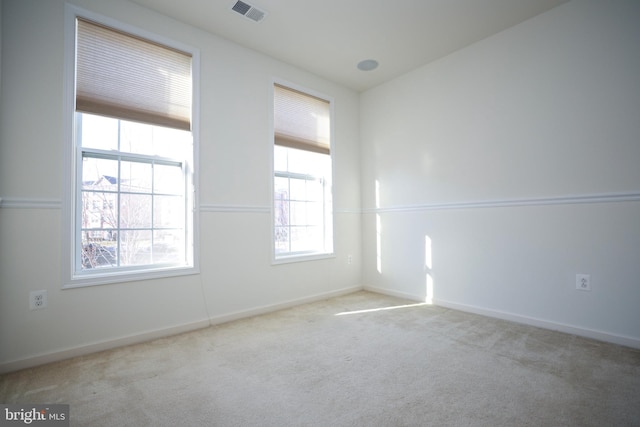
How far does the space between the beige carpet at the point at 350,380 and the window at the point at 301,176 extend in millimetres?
1265

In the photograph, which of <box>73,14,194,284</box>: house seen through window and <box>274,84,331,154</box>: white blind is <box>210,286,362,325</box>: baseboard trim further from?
<box>274,84,331,154</box>: white blind

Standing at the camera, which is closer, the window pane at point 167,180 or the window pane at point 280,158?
the window pane at point 167,180

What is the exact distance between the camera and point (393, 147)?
3.96m

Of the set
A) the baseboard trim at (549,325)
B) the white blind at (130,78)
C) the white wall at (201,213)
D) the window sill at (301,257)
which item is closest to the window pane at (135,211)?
the white wall at (201,213)

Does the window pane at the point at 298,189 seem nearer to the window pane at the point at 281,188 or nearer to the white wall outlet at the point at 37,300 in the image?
the window pane at the point at 281,188

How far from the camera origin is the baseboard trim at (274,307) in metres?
2.96

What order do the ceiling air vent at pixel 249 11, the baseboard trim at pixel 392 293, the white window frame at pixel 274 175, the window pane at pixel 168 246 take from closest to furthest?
1. the ceiling air vent at pixel 249 11
2. the window pane at pixel 168 246
3. the white window frame at pixel 274 175
4. the baseboard trim at pixel 392 293

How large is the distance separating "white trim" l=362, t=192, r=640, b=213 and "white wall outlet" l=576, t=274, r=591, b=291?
60cm

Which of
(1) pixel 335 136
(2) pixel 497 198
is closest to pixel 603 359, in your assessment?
(2) pixel 497 198

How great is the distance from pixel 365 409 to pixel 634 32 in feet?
10.6

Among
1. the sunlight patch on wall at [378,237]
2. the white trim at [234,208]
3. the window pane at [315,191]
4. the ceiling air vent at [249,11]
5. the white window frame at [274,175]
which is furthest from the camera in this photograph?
the sunlight patch on wall at [378,237]

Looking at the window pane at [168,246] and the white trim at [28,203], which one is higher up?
the white trim at [28,203]

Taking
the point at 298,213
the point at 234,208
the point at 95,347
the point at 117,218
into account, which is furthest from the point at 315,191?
the point at 95,347

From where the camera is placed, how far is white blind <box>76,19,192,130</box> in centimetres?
238
